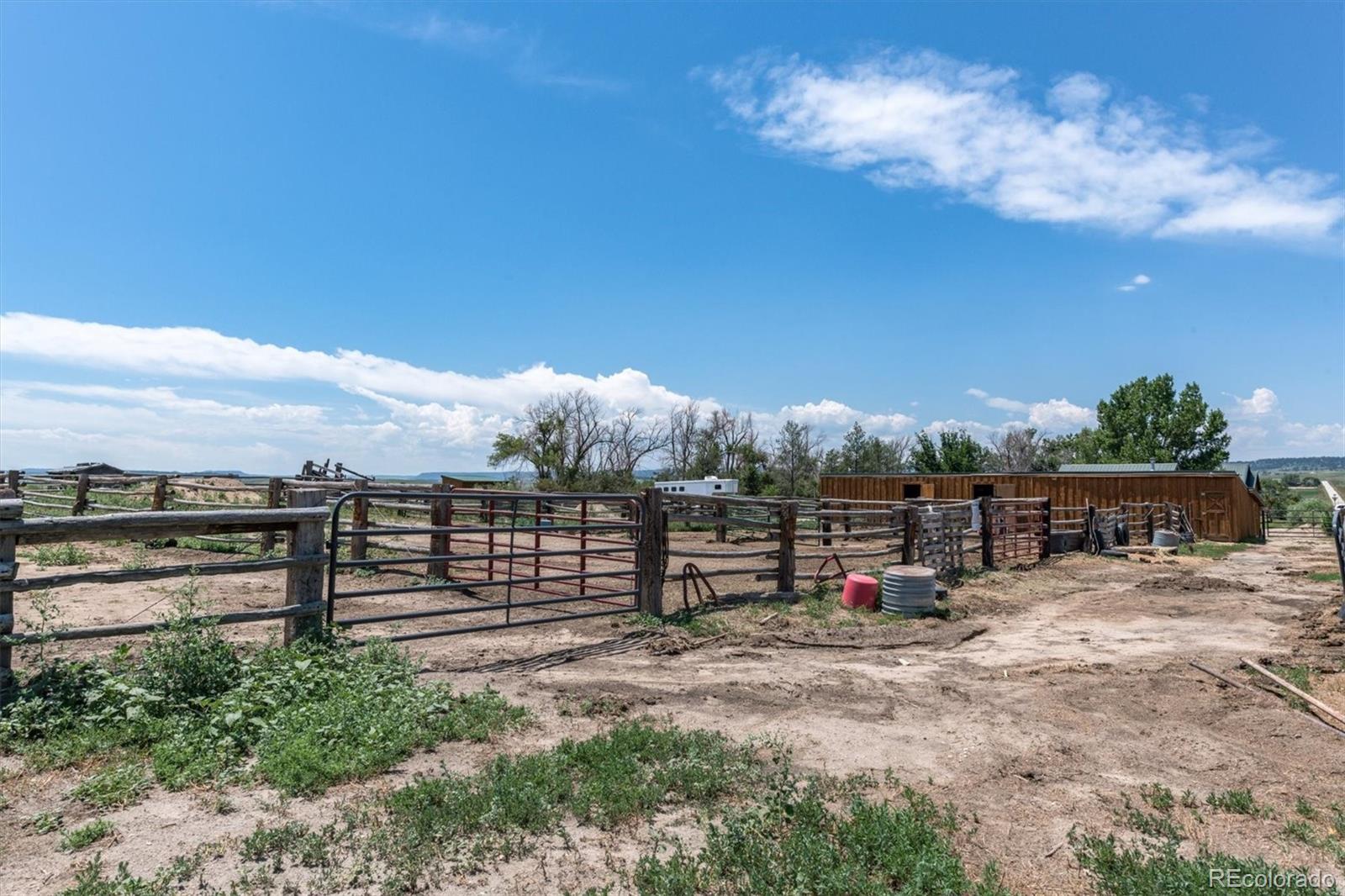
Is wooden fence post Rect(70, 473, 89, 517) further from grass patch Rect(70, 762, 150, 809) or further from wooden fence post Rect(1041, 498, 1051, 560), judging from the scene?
wooden fence post Rect(1041, 498, 1051, 560)

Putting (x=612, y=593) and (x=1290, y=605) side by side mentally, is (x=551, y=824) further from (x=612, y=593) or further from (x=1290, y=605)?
(x=1290, y=605)

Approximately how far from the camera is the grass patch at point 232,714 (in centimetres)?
381

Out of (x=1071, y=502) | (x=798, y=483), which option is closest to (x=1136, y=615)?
(x=1071, y=502)

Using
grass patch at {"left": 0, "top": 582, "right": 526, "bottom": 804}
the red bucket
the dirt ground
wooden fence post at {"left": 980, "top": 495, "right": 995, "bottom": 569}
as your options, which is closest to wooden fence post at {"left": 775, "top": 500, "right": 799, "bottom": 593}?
the dirt ground

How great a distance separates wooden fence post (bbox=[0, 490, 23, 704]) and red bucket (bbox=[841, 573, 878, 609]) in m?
8.21

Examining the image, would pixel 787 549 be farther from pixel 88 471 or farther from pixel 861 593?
pixel 88 471

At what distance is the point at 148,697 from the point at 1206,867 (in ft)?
17.7

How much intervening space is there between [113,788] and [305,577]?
2.45 meters

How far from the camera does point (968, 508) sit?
1516 cm

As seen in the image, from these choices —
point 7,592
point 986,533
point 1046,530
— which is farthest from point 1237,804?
point 1046,530

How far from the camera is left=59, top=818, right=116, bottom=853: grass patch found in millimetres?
3053

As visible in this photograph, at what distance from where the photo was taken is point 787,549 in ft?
33.6

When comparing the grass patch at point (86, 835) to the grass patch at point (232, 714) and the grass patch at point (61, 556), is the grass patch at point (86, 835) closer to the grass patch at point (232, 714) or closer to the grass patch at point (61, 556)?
the grass patch at point (232, 714)

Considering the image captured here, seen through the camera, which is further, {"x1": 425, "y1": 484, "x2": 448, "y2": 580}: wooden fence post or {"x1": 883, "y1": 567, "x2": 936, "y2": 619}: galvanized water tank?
{"x1": 425, "y1": 484, "x2": 448, "y2": 580}: wooden fence post
